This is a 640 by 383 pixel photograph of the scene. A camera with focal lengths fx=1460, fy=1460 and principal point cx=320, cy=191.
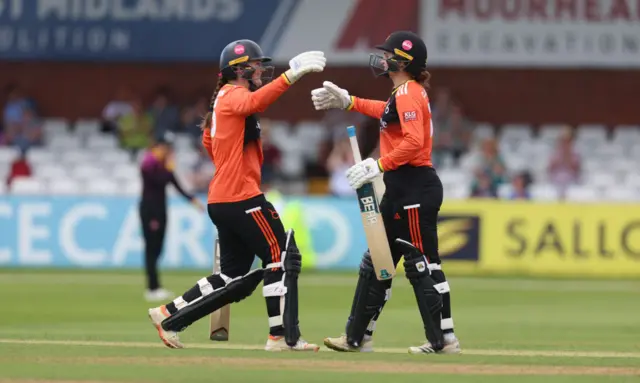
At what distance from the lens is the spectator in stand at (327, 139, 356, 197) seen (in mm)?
23812

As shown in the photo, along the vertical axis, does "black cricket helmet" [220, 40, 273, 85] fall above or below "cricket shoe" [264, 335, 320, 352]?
above

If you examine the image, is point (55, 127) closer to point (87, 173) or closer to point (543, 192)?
point (87, 173)

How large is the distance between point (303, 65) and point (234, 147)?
2.83 feet

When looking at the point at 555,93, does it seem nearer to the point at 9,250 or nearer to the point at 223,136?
the point at 9,250

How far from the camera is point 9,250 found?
22.5 meters

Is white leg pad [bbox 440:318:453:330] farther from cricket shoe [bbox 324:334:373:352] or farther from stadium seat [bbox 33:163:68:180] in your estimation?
stadium seat [bbox 33:163:68:180]

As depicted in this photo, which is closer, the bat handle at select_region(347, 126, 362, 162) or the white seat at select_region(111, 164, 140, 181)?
the bat handle at select_region(347, 126, 362, 162)

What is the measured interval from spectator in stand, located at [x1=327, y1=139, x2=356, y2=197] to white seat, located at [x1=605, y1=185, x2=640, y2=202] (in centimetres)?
438

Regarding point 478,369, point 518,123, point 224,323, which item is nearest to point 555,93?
point 518,123

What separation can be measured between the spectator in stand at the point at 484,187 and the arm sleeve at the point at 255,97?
40.8ft

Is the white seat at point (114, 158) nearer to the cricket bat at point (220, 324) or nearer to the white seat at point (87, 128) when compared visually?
the white seat at point (87, 128)

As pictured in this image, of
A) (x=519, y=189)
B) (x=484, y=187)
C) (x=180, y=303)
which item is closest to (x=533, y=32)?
(x=519, y=189)

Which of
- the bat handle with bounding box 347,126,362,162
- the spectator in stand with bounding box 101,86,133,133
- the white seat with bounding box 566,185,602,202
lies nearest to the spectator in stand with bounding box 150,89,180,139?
the spectator in stand with bounding box 101,86,133,133

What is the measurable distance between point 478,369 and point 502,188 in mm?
13476
